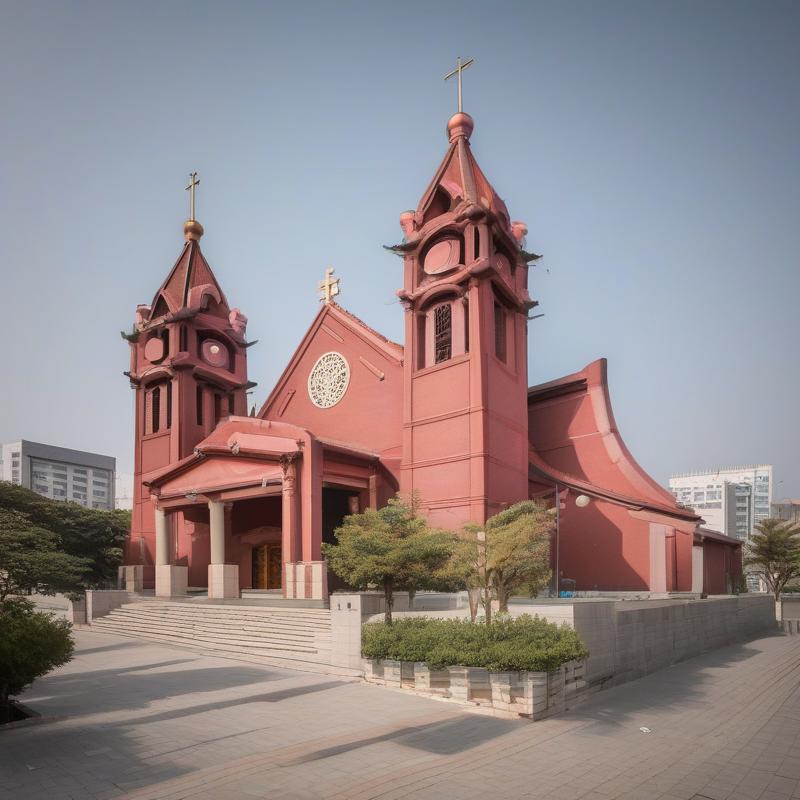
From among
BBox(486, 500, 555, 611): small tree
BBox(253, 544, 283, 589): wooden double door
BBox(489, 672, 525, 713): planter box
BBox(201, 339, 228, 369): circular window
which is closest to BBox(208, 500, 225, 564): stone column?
BBox(253, 544, 283, 589): wooden double door

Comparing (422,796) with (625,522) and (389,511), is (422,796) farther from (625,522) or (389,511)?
(625,522)

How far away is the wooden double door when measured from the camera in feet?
90.2

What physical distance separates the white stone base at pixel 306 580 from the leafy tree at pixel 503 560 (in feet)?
26.0

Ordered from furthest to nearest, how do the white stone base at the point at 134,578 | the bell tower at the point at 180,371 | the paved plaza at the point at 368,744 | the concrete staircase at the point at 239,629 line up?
1. the bell tower at the point at 180,371
2. the white stone base at the point at 134,578
3. the concrete staircase at the point at 239,629
4. the paved plaza at the point at 368,744

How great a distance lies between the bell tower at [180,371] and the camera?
29.6 metres

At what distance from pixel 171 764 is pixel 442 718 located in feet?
13.3

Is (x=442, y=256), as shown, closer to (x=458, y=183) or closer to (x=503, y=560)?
(x=458, y=183)

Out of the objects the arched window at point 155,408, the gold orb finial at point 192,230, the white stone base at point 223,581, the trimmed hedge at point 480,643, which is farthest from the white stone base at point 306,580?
the gold orb finial at point 192,230

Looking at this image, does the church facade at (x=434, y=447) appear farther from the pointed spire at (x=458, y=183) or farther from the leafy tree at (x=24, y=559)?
the leafy tree at (x=24, y=559)

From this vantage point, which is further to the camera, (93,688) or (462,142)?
(462,142)

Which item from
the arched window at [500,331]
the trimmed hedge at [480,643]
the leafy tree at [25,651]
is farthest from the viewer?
the arched window at [500,331]

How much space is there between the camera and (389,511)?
14156 mm

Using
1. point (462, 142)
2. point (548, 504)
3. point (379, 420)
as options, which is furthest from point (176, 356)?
point (548, 504)

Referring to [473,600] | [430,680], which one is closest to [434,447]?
[473,600]
